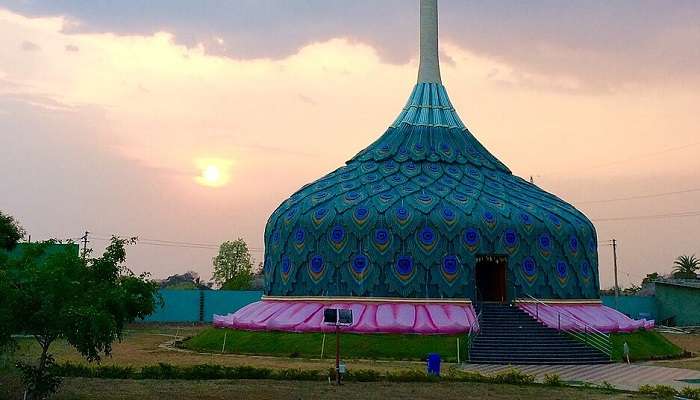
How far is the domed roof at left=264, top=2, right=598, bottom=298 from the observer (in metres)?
31.7

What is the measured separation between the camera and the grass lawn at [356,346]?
27406mm

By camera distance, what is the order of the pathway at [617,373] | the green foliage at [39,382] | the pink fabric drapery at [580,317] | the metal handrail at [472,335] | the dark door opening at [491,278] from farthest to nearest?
the dark door opening at [491,278] < the pink fabric drapery at [580,317] < the metal handrail at [472,335] < the pathway at [617,373] < the green foliage at [39,382]

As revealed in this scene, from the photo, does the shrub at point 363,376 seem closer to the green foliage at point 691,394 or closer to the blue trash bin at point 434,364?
the blue trash bin at point 434,364

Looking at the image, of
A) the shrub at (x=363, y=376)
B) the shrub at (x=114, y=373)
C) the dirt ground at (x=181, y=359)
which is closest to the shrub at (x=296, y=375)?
the shrub at (x=363, y=376)

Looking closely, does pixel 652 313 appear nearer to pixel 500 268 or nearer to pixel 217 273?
pixel 500 268

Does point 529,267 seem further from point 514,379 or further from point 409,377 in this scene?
point 409,377

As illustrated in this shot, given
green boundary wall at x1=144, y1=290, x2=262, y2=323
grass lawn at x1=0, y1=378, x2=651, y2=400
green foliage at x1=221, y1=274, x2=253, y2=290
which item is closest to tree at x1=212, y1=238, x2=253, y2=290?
green foliage at x1=221, y1=274, x2=253, y2=290

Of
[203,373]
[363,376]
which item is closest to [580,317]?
[363,376]

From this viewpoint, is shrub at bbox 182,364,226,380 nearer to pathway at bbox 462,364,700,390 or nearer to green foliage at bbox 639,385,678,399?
pathway at bbox 462,364,700,390

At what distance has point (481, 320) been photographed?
30.2 m

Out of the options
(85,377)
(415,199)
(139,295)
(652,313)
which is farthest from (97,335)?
(652,313)

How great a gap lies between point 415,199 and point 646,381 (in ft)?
44.9

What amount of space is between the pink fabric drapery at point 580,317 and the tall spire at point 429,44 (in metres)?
15.3

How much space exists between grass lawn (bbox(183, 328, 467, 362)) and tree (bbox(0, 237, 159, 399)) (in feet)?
44.2
